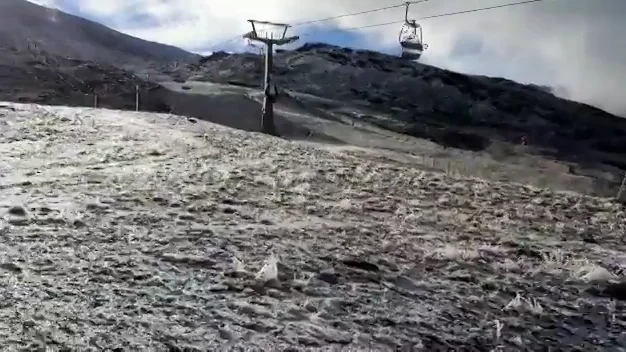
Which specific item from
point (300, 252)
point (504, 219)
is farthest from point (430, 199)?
point (300, 252)

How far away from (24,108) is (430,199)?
47.3 feet

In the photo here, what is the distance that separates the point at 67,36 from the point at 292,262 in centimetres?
12387

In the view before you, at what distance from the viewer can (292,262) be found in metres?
5.92

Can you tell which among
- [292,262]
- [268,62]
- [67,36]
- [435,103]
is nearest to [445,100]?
[435,103]

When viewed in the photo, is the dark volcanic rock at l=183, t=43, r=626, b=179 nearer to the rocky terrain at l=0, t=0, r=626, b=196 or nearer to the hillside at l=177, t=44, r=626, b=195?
the hillside at l=177, t=44, r=626, b=195

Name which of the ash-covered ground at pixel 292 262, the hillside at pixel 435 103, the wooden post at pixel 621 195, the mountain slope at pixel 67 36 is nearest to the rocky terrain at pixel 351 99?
the hillside at pixel 435 103

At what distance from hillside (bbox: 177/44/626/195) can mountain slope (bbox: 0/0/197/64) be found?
22582 millimetres

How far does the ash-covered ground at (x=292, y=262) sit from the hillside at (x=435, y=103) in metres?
48.0

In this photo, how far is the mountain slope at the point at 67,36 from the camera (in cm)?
9833

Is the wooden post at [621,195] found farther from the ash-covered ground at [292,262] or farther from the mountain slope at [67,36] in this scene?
the mountain slope at [67,36]

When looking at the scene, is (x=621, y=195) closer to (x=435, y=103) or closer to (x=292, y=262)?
(x=292, y=262)

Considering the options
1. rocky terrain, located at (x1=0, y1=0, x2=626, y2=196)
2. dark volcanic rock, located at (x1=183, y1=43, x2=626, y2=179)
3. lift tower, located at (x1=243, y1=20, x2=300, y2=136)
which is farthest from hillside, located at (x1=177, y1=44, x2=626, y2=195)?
lift tower, located at (x1=243, y1=20, x2=300, y2=136)

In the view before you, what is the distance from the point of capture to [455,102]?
86188 mm

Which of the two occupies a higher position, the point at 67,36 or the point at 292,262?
the point at 67,36
